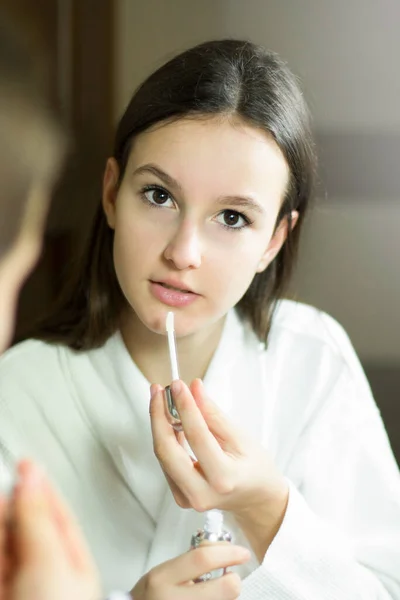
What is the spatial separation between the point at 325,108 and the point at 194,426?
0.36m

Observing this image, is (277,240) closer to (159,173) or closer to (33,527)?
(159,173)

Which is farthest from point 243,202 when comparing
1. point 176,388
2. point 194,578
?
point 194,578

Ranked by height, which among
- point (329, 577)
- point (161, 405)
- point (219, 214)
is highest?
point (219, 214)

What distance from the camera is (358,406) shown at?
614 millimetres

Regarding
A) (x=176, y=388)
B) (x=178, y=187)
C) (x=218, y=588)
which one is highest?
(x=178, y=187)

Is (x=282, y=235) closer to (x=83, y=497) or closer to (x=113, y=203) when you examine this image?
(x=113, y=203)

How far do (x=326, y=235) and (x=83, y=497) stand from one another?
33 centimetres

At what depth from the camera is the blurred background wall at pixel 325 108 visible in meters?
0.55

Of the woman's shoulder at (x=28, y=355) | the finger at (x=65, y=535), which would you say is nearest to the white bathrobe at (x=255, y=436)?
the woman's shoulder at (x=28, y=355)

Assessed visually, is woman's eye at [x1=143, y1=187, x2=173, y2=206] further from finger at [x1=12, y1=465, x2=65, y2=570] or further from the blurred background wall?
finger at [x1=12, y1=465, x2=65, y2=570]

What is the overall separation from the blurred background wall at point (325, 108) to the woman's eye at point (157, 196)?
0.09 m

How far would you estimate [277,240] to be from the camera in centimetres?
57

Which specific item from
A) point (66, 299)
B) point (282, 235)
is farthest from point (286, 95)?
point (66, 299)

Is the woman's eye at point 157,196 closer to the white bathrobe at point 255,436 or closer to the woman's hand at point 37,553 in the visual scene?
the white bathrobe at point 255,436
